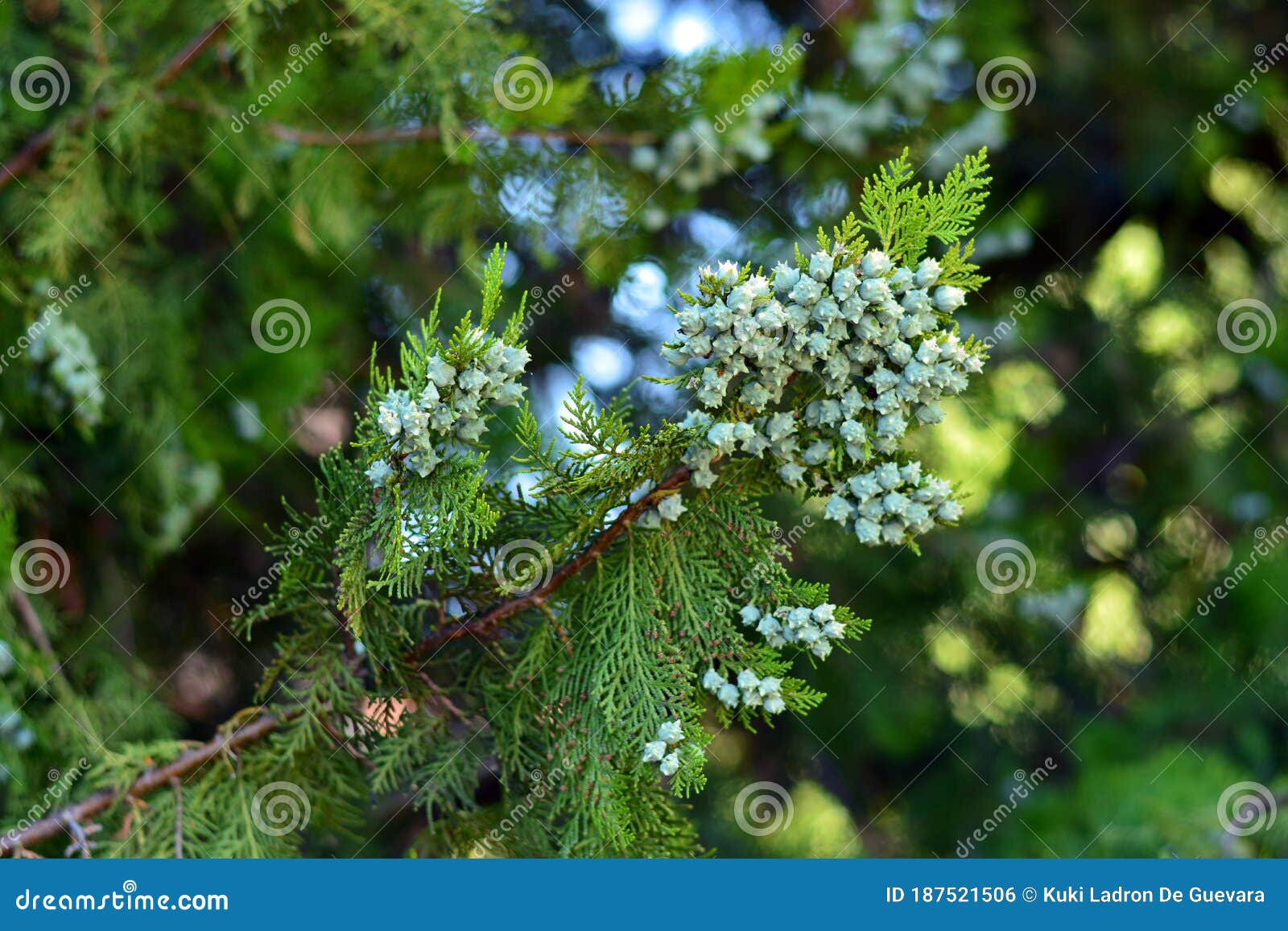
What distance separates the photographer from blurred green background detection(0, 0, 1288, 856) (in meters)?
1.50

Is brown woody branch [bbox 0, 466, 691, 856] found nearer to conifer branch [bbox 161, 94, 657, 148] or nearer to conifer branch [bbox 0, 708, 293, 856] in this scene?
conifer branch [bbox 0, 708, 293, 856]

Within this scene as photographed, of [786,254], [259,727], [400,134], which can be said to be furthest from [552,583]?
[786,254]

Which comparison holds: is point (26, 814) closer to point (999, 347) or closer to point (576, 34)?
point (576, 34)

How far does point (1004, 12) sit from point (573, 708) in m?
1.79

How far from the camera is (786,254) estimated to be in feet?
5.91

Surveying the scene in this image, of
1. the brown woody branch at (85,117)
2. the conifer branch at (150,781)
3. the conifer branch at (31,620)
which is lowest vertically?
the conifer branch at (31,620)

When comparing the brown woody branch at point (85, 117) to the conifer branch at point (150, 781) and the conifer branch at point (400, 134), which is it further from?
the conifer branch at point (150, 781)

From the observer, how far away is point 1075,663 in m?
2.38

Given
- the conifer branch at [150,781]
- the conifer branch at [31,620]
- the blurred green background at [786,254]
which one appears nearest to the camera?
the conifer branch at [150,781]

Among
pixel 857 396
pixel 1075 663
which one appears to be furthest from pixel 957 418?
pixel 857 396

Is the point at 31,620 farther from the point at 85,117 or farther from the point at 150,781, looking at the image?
the point at 85,117

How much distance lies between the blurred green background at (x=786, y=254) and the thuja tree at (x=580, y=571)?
1.22 ft

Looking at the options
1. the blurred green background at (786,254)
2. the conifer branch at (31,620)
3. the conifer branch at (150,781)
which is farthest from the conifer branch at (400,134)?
the conifer branch at (150,781)

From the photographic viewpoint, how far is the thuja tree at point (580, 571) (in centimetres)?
77
